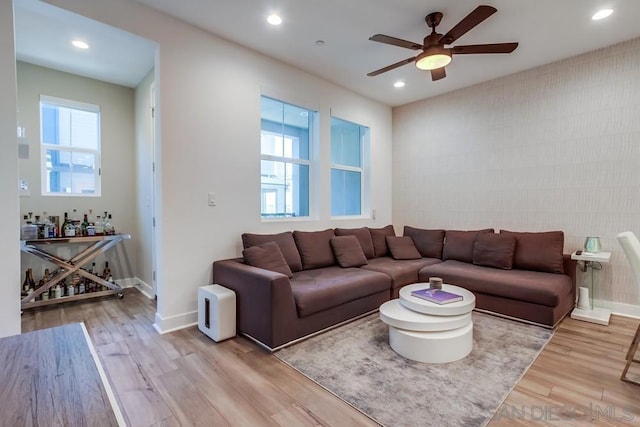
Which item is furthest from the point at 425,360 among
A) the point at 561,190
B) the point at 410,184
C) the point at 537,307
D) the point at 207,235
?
the point at 410,184

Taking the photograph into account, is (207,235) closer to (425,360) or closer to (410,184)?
(425,360)

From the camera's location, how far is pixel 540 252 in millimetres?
3512

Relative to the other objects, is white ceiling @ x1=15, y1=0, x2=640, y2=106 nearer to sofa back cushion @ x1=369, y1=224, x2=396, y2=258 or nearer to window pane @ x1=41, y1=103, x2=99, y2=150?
window pane @ x1=41, y1=103, x2=99, y2=150

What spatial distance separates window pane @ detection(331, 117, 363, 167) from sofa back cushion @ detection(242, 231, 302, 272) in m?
1.78

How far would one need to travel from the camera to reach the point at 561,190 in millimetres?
3746

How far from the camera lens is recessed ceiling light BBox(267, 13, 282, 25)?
9.32 feet

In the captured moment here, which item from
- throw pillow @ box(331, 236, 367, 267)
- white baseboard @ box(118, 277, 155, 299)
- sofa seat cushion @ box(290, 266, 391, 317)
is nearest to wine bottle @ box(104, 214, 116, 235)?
white baseboard @ box(118, 277, 155, 299)

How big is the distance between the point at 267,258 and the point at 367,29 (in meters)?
2.52

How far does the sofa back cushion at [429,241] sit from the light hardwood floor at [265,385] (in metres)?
1.79

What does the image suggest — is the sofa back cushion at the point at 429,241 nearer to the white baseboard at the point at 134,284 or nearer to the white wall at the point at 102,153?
the white baseboard at the point at 134,284

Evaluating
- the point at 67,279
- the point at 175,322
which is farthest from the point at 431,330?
the point at 67,279

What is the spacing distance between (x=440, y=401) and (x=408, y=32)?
10.8 ft

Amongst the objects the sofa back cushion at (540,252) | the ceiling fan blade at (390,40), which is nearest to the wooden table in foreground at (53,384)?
the ceiling fan blade at (390,40)

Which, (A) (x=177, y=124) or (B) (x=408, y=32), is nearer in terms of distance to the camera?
(A) (x=177, y=124)
